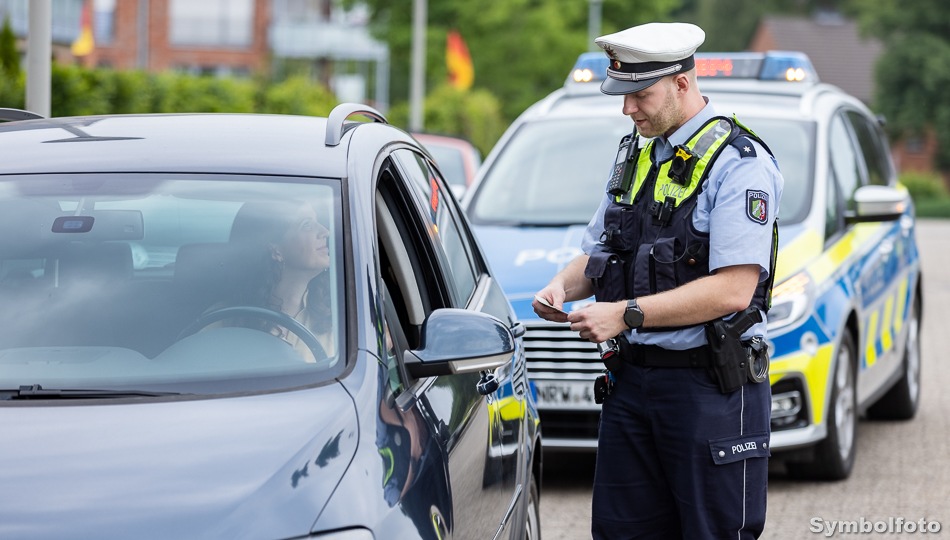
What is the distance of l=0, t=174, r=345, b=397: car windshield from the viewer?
10.6 feet

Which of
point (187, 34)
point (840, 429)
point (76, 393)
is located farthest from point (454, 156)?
point (187, 34)

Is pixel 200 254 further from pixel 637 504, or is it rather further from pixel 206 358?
pixel 637 504

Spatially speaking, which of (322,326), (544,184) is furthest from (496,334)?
(544,184)

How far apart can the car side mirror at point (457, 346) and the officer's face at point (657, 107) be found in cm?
86

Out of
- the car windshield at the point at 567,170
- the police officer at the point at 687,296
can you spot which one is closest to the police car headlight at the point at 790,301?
the car windshield at the point at 567,170

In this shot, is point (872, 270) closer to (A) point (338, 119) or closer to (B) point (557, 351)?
(B) point (557, 351)

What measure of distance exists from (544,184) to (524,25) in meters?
35.4

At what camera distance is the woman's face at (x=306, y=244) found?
136 inches

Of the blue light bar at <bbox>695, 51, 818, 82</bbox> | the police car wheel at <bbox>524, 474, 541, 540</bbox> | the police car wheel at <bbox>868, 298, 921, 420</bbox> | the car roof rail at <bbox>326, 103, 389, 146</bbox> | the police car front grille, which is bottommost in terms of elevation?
the police car wheel at <bbox>868, 298, 921, 420</bbox>

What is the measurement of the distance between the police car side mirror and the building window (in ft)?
180

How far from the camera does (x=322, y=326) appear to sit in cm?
332

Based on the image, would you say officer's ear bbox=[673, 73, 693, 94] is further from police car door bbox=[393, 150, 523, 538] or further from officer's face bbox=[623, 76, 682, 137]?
police car door bbox=[393, 150, 523, 538]

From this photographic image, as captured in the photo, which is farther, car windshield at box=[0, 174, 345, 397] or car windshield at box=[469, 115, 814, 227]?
car windshield at box=[469, 115, 814, 227]

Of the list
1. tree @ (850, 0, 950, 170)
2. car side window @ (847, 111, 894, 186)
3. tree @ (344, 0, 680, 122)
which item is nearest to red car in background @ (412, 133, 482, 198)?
car side window @ (847, 111, 894, 186)
